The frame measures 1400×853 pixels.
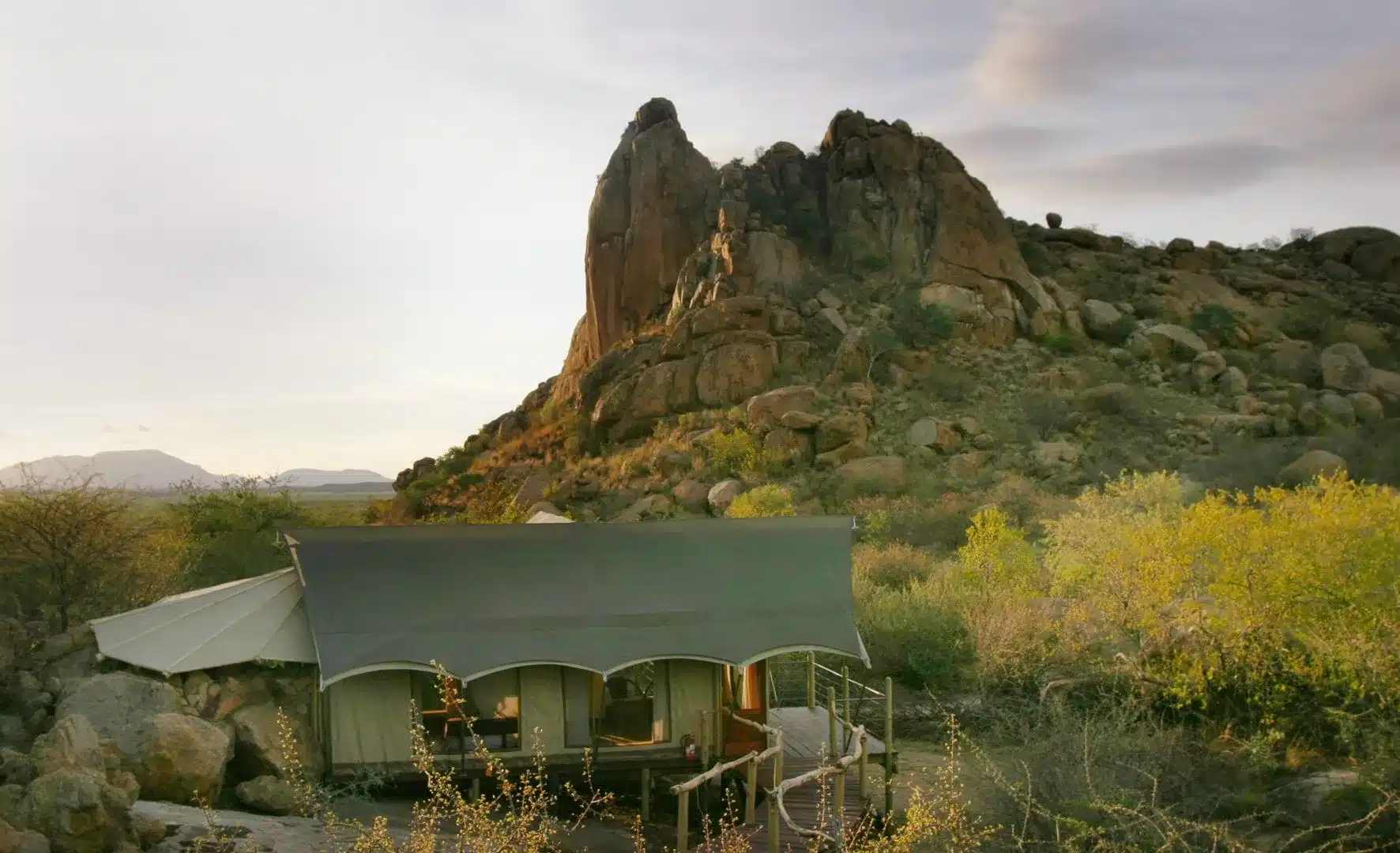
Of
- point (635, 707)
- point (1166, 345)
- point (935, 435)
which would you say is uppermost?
point (1166, 345)

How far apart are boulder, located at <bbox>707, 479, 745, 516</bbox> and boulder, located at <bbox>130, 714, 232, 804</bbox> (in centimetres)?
2659

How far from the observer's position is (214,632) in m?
15.2

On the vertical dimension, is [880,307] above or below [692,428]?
above

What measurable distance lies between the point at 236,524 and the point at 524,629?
18.7 metres

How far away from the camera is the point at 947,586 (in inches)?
1049

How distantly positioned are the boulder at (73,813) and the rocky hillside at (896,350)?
27.5 metres

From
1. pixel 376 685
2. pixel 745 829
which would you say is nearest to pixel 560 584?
pixel 376 685

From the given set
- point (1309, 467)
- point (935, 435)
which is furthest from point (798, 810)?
point (935, 435)

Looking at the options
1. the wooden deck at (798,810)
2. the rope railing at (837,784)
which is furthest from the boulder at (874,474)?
the rope railing at (837,784)

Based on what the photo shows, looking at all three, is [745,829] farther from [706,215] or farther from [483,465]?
[706,215]

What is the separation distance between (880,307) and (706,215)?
12.6 metres

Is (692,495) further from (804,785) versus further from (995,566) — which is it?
(804,785)

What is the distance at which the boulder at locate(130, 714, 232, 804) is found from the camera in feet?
42.9

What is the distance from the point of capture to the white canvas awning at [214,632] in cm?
1477
